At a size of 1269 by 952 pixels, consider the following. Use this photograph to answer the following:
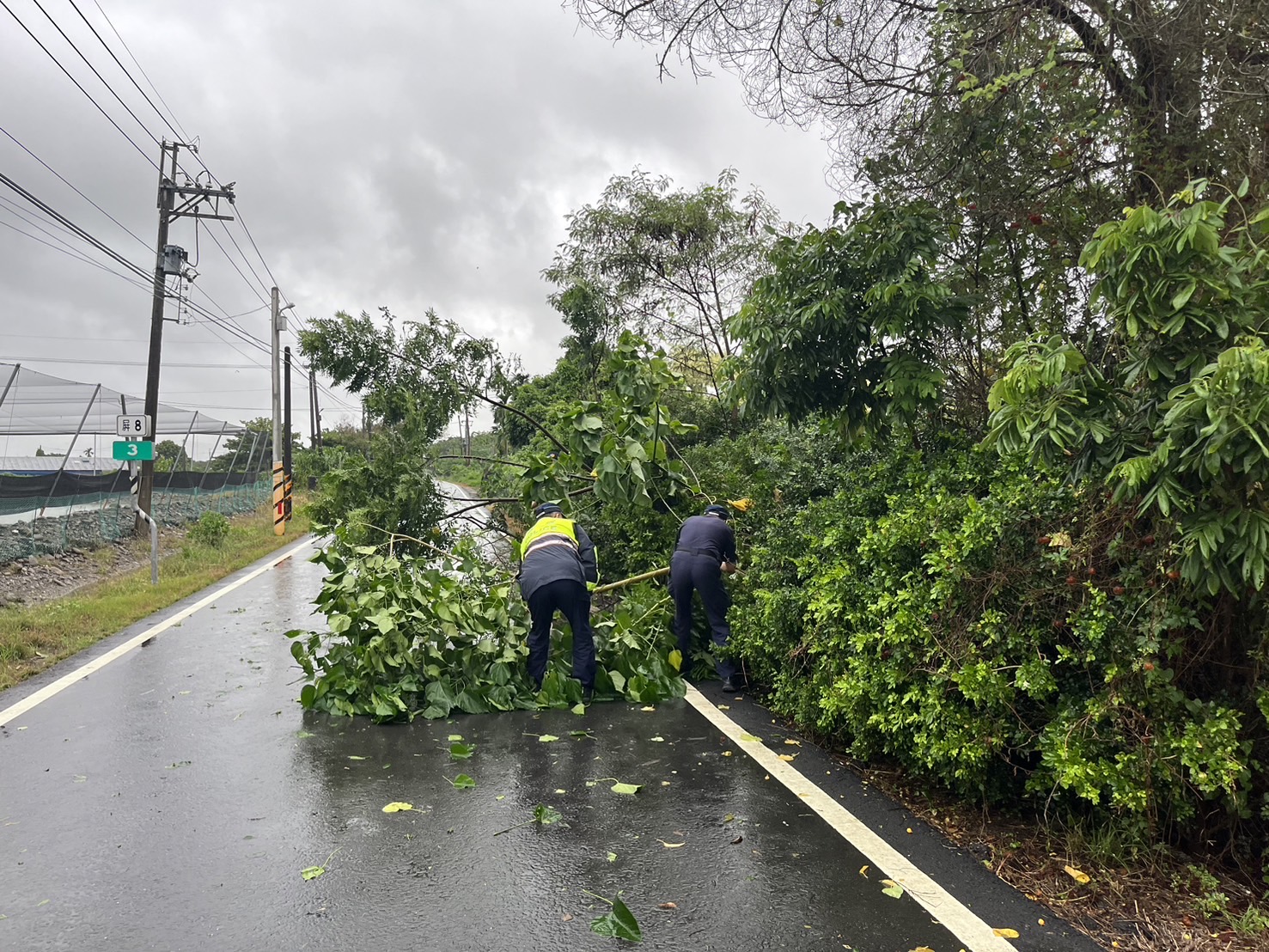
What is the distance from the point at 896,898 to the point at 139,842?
3.48m

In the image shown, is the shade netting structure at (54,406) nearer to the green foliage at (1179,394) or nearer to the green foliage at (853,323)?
the green foliage at (853,323)

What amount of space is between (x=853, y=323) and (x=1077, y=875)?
13.8ft

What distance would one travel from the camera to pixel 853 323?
678 cm

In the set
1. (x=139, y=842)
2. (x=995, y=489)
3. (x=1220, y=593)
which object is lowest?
(x=139, y=842)

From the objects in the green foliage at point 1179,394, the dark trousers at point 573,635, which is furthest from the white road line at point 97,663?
the green foliage at point 1179,394

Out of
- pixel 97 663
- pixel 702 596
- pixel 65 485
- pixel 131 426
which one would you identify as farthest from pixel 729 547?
pixel 65 485

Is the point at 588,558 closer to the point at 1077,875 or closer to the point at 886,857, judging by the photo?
the point at 886,857

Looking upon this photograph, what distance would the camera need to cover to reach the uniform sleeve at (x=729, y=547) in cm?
748

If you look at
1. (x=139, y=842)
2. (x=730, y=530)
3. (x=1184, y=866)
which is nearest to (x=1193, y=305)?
(x=1184, y=866)

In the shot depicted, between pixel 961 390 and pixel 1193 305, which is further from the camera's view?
pixel 961 390

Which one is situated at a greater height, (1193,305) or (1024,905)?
(1193,305)

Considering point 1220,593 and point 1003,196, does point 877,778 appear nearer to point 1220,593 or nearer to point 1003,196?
point 1220,593

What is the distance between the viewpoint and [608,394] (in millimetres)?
8852

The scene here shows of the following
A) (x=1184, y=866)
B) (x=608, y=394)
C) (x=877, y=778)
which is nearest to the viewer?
(x=1184, y=866)
